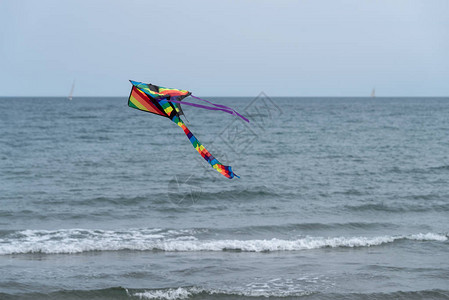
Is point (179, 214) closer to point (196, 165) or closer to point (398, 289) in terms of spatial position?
point (398, 289)

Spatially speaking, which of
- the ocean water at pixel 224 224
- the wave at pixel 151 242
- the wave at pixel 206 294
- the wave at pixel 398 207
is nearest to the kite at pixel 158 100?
the ocean water at pixel 224 224

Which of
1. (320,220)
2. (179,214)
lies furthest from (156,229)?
(320,220)

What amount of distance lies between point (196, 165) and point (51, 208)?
12.1 m

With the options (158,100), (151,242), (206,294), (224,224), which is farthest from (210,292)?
(224,224)

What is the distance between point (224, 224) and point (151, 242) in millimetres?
3203

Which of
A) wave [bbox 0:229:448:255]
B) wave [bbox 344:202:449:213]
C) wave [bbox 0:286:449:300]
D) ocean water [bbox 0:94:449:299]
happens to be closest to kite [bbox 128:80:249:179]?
ocean water [bbox 0:94:449:299]

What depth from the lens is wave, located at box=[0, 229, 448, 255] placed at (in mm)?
16328

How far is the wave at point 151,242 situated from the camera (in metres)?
16.3

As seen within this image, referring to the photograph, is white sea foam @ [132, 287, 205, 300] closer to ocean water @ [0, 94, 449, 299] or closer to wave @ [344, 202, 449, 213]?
ocean water @ [0, 94, 449, 299]

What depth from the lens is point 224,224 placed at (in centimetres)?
1920

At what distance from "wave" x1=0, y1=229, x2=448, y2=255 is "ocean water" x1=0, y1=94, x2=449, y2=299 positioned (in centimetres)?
5

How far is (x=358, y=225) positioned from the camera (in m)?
19.3

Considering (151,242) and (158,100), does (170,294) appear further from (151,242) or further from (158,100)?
(158,100)

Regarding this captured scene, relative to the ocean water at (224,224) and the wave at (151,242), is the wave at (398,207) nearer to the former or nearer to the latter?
the ocean water at (224,224)
